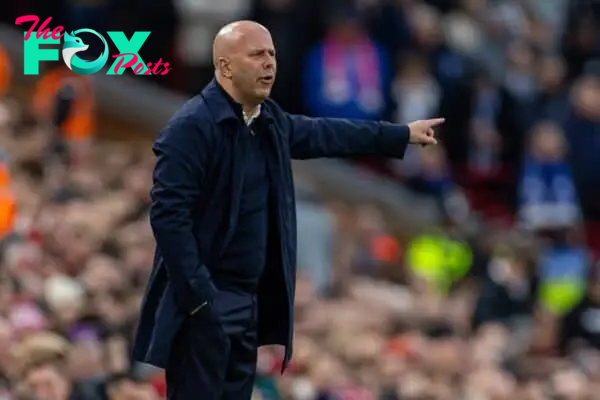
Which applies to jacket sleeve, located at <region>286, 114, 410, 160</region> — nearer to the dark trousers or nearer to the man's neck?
the man's neck

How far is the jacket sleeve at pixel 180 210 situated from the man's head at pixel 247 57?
24 centimetres

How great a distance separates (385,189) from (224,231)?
958cm

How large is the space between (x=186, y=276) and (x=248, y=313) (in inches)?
15.0

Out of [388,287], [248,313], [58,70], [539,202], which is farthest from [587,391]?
[248,313]

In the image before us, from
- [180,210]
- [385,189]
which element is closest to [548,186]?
[385,189]

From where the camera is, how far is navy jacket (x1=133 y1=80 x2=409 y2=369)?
610 cm

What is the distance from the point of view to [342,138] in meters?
6.62

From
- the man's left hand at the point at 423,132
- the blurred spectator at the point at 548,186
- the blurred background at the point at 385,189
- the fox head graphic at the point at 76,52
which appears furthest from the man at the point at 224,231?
the blurred spectator at the point at 548,186

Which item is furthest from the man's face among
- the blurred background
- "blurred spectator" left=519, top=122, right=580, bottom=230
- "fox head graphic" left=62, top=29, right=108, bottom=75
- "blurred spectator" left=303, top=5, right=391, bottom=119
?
Result: "blurred spectator" left=519, top=122, right=580, bottom=230

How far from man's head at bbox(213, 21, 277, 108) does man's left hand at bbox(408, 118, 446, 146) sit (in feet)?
2.27

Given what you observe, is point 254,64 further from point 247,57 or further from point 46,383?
point 46,383

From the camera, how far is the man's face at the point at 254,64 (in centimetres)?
618

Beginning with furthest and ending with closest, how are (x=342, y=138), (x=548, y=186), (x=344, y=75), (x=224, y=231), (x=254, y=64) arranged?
1. (x=548, y=186)
2. (x=344, y=75)
3. (x=342, y=138)
4. (x=224, y=231)
5. (x=254, y=64)

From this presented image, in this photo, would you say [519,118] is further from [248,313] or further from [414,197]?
[248,313]
